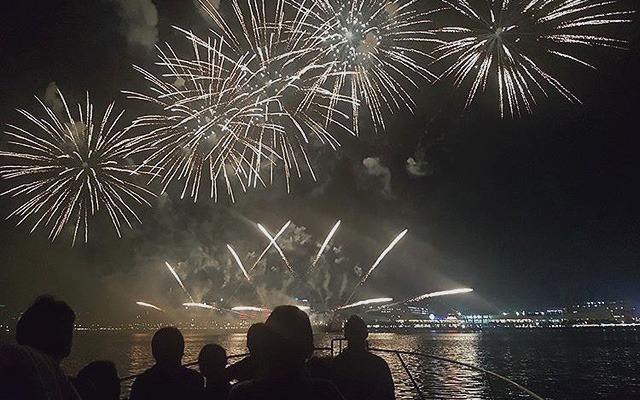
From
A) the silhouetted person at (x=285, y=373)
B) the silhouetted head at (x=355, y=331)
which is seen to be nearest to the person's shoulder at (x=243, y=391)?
the silhouetted person at (x=285, y=373)

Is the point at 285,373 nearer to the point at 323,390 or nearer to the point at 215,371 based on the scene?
the point at 323,390

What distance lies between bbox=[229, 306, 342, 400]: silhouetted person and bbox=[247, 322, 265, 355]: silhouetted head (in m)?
0.07

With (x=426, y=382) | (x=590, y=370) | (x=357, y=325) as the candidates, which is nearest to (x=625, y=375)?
(x=590, y=370)

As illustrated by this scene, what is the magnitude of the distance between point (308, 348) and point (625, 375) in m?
85.2

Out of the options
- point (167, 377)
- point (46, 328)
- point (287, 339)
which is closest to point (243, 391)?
point (287, 339)

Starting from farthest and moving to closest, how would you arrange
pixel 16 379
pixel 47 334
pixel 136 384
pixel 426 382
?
pixel 426 382, pixel 136 384, pixel 47 334, pixel 16 379

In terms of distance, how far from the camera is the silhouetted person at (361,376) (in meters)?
5.92

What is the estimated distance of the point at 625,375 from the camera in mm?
74375

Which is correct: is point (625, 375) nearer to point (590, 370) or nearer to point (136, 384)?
point (590, 370)

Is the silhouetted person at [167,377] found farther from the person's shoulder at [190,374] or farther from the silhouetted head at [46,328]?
the silhouetted head at [46,328]

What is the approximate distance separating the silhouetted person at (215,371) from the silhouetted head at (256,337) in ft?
8.05

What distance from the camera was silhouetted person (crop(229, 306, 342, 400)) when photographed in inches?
132

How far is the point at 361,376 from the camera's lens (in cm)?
596

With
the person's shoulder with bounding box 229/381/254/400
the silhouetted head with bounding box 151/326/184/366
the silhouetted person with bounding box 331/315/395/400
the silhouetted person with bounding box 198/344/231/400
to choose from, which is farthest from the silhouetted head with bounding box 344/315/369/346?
the person's shoulder with bounding box 229/381/254/400
